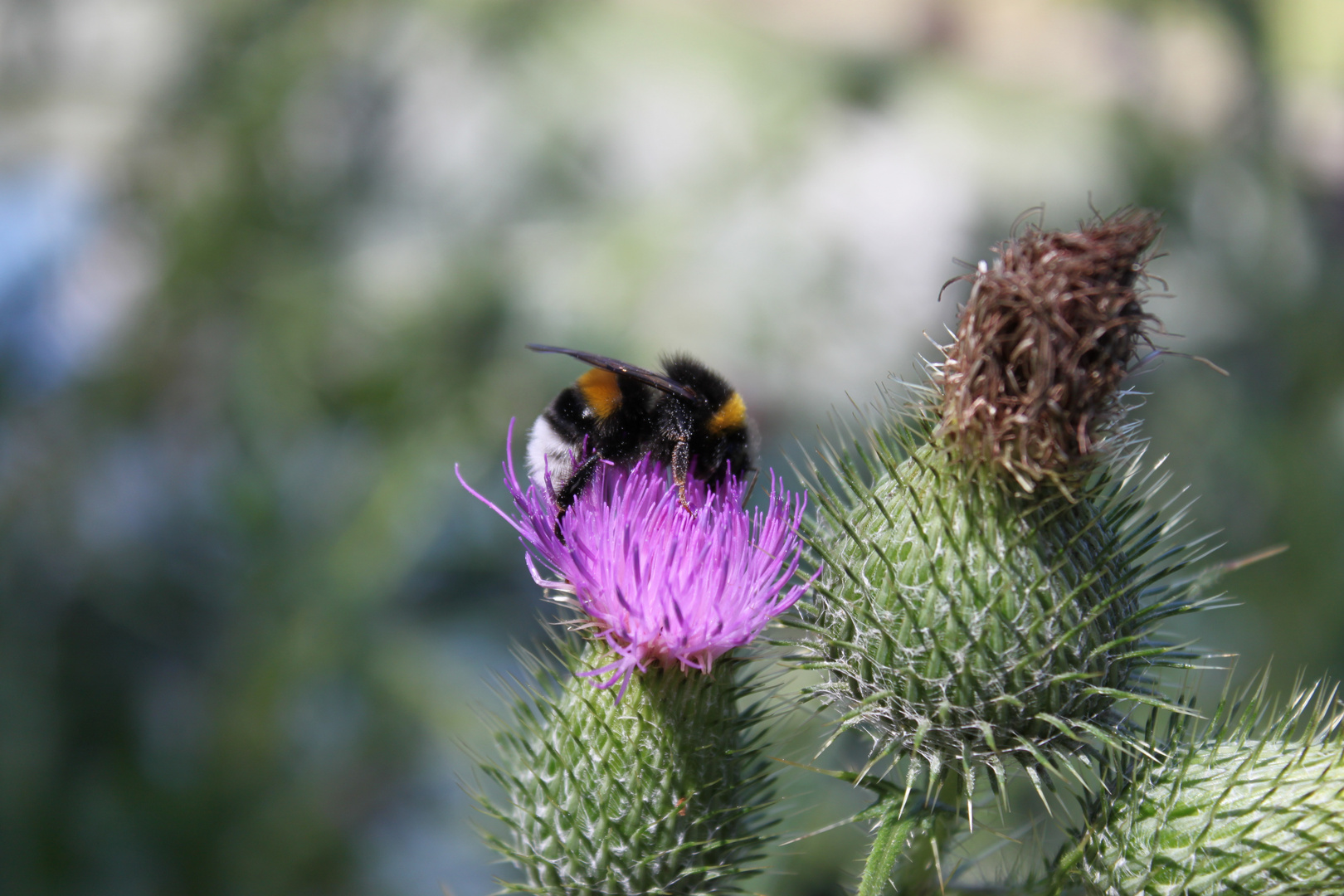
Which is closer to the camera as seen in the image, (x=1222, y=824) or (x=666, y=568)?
(x=1222, y=824)

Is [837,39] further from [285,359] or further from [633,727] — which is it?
[633,727]

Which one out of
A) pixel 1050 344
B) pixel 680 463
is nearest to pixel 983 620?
pixel 1050 344

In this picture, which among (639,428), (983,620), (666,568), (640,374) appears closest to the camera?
(983,620)

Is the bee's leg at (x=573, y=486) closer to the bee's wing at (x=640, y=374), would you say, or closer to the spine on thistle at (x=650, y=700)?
the spine on thistle at (x=650, y=700)

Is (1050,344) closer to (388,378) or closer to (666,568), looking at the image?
(666,568)

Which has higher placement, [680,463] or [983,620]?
[680,463]

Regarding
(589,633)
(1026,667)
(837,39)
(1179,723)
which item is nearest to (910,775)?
(1026,667)
